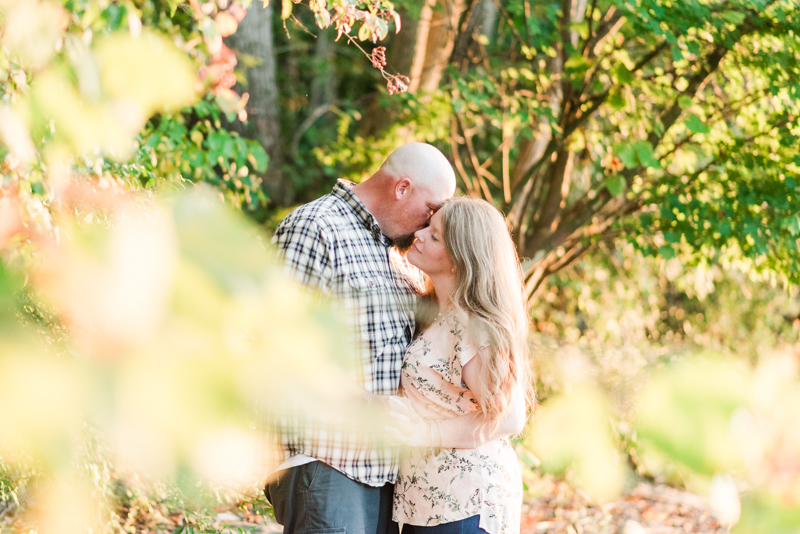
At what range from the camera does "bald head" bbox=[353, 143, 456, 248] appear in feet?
7.15

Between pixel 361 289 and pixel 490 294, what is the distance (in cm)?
39

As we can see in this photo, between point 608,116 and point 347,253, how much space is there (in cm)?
346

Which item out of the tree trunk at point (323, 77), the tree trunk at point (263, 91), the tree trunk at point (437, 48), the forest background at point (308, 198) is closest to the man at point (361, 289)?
the forest background at point (308, 198)

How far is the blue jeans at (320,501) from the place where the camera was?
5.90 ft

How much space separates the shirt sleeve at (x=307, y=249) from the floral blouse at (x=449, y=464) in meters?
0.36

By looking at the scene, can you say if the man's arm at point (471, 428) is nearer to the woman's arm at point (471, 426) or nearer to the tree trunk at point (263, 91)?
the woman's arm at point (471, 426)

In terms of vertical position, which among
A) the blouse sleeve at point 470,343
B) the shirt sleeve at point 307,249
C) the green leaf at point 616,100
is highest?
the green leaf at point 616,100

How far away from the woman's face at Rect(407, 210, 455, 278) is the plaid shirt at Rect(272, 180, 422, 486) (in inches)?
4.7

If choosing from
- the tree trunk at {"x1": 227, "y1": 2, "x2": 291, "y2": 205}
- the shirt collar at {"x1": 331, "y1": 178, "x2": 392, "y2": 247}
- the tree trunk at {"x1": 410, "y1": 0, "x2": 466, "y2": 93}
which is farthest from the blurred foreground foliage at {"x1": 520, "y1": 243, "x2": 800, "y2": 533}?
the tree trunk at {"x1": 227, "y1": 2, "x2": 291, "y2": 205}

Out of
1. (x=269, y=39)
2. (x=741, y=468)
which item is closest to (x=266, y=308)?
(x=741, y=468)

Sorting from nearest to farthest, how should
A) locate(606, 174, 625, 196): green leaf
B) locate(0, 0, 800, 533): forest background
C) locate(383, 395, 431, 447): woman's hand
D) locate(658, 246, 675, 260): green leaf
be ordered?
locate(0, 0, 800, 533): forest background → locate(383, 395, 431, 447): woman's hand → locate(606, 174, 625, 196): green leaf → locate(658, 246, 675, 260): green leaf

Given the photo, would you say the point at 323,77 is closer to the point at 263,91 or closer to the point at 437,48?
the point at 263,91

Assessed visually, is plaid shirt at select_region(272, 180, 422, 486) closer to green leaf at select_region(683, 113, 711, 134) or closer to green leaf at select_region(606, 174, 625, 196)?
green leaf at select_region(683, 113, 711, 134)

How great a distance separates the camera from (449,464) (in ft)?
6.09
